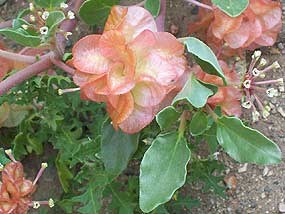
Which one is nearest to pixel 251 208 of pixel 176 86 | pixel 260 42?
pixel 260 42

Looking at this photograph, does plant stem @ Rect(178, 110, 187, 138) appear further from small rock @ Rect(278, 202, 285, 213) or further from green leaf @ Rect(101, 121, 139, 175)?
small rock @ Rect(278, 202, 285, 213)

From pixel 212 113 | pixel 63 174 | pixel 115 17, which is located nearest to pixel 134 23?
pixel 115 17

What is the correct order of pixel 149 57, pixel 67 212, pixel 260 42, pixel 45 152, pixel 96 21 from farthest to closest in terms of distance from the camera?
pixel 45 152
pixel 67 212
pixel 260 42
pixel 96 21
pixel 149 57

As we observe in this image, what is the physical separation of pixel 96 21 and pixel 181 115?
0.21 m

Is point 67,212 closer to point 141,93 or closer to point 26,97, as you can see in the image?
point 26,97

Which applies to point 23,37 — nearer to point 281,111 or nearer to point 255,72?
point 255,72

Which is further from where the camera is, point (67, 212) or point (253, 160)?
point (67, 212)

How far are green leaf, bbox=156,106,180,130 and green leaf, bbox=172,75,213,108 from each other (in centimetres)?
2

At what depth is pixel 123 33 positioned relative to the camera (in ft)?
3.76

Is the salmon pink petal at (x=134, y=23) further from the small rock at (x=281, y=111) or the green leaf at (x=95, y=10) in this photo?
the small rock at (x=281, y=111)

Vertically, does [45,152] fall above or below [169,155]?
below

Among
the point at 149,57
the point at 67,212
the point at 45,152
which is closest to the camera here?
the point at 149,57

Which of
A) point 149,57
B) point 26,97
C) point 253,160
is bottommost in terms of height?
point 26,97

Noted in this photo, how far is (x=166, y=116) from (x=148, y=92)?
41 mm
